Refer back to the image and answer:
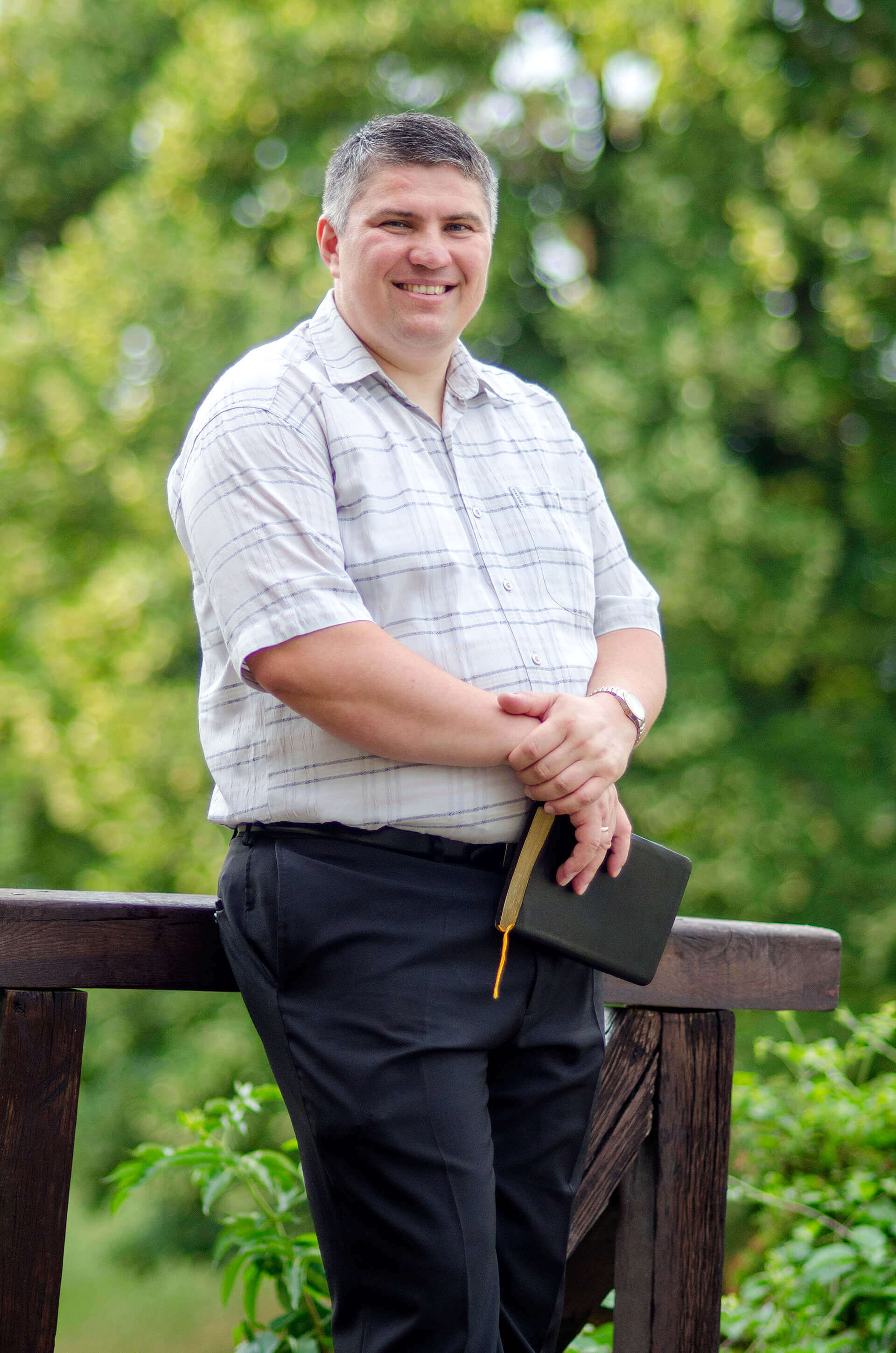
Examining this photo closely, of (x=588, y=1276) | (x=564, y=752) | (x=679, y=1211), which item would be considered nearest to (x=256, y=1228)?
(x=588, y=1276)

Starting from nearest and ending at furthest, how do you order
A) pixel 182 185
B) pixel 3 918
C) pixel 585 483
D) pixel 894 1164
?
pixel 3 918 < pixel 585 483 < pixel 894 1164 < pixel 182 185

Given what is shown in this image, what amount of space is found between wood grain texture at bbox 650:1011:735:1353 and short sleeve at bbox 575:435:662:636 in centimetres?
62

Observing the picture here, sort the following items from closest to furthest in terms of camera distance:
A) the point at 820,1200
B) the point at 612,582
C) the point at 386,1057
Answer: the point at 386,1057 → the point at 612,582 → the point at 820,1200

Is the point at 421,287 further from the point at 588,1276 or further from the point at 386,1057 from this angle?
the point at 588,1276

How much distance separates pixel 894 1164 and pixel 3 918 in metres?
1.78

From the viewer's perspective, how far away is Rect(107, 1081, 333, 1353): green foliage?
70.4 inches

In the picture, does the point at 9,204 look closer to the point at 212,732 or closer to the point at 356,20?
the point at 356,20

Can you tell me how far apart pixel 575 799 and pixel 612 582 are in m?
0.40

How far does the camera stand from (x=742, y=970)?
190 centimetres

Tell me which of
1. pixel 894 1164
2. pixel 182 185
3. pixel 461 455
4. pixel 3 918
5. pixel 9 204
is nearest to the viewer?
pixel 3 918

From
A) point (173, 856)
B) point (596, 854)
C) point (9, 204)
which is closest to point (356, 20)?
point (9, 204)

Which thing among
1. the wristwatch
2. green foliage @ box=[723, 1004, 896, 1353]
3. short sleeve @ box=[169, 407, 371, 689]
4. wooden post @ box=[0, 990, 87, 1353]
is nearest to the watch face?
the wristwatch

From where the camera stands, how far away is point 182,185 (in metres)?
7.16

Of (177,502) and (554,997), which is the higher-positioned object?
(177,502)
